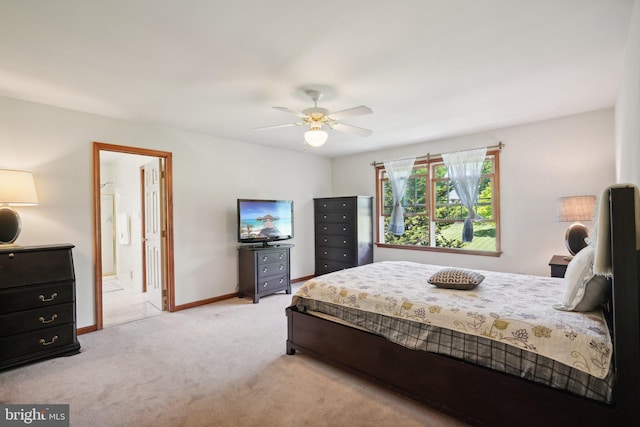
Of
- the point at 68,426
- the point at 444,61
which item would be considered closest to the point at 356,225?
the point at 444,61

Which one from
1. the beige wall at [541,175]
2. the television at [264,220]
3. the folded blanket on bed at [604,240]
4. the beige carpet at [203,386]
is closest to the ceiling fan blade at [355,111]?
the folded blanket on bed at [604,240]

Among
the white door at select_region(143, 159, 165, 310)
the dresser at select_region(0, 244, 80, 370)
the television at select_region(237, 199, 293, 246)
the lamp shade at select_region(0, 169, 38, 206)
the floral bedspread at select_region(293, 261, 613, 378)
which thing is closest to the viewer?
the floral bedspread at select_region(293, 261, 613, 378)

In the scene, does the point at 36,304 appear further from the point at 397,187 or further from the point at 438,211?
the point at 438,211

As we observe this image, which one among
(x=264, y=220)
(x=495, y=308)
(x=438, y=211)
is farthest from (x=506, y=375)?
(x=264, y=220)

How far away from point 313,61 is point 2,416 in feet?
10.6

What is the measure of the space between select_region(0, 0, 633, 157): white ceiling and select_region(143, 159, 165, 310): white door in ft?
4.14

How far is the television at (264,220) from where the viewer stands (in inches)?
186

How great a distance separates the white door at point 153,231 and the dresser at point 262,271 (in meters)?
1.12

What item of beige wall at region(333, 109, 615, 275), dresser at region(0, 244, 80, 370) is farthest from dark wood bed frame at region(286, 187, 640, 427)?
beige wall at region(333, 109, 615, 275)

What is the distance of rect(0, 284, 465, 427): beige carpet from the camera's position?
6.56 ft

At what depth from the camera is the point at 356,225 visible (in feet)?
17.4

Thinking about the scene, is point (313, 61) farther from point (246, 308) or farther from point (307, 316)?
point (246, 308)

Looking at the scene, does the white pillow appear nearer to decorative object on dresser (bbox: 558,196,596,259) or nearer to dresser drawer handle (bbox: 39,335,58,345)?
decorative object on dresser (bbox: 558,196,596,259)

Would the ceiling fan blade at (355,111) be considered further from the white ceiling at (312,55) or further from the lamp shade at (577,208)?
the lamp shade at (577,208)
